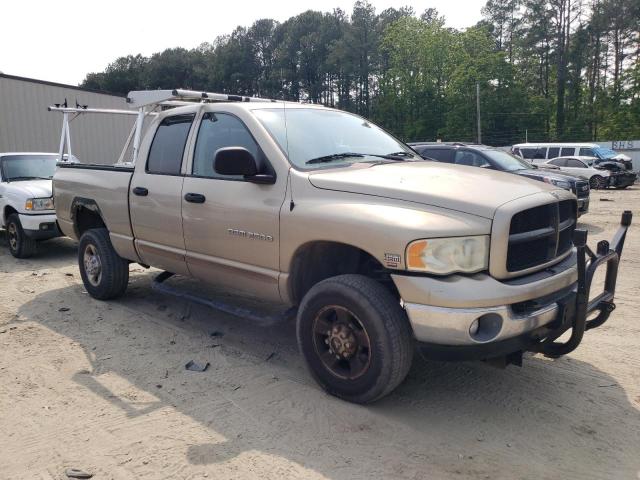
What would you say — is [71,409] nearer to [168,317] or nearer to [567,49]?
[168,317]

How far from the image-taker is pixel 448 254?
9.79 ft

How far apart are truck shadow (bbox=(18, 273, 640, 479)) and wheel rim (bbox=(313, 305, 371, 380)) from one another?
253 millimetres

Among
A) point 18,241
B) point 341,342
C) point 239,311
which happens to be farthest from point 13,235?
point 341,342

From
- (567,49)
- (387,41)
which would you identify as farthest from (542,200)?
(387,41)

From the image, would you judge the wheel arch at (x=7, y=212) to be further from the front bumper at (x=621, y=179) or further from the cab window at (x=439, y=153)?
the front bumper at (x=621, y=179)

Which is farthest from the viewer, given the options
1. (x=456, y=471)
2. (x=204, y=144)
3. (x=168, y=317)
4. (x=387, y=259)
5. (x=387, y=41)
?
(x=387, y=41)

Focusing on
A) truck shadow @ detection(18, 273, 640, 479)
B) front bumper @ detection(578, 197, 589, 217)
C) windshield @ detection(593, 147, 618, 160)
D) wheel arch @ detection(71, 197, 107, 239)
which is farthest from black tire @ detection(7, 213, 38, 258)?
windshield @ detection(593, 147, 618, 160)

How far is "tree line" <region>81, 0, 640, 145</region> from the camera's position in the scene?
156 feet

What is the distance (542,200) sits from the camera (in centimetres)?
328

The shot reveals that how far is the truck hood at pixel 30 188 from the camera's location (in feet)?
28.0

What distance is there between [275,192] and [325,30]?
256ft

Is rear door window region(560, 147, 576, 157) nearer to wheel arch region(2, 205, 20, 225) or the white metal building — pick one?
the white metal building

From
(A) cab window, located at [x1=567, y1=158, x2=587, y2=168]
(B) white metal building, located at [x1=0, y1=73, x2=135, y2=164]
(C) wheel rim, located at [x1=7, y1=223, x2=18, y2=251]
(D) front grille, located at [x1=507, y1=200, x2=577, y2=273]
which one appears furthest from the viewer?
(A) cab window, located at [x1=567, y1=158, x2=587, y2=168]

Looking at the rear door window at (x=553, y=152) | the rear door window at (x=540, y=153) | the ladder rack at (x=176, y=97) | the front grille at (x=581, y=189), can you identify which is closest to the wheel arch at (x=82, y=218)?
the ladder rack at (x=176, y=97)
